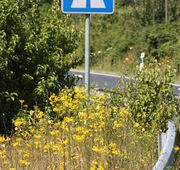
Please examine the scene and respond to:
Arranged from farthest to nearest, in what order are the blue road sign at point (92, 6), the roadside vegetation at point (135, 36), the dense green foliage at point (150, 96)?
the roadside vegetation at point (135, 36), the dense green foliage at point (150, 96), the blue road sign at point (92, 6)

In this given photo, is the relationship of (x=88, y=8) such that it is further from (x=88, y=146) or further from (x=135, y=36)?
(x=135, y=36)

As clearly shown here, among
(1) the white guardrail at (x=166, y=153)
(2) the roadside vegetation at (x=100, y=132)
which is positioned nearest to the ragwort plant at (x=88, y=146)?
(2) the roadside vegetation at (x=100, y=132)

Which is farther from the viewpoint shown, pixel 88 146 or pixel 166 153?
pixel 88 146

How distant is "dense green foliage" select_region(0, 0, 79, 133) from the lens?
8.20 m

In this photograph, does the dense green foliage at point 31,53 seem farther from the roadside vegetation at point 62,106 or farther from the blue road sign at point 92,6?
the blue road sign at point 92,6

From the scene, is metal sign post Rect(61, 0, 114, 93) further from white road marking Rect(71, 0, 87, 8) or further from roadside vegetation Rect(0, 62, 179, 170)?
roadside vegetation Rect(0, 62, 179, 170)

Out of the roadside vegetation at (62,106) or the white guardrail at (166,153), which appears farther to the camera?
the roadside vegetation at (62,106)

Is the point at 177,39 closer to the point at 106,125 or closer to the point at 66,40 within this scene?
the point at 66,40

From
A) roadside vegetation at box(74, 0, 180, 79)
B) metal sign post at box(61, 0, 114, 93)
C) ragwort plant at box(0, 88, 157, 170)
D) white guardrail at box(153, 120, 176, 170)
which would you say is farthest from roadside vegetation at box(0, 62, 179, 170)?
roadside vegetation at box(74, 0, 180, 79)

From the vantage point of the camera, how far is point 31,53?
27.9ft

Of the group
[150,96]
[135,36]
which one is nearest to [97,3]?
[150,96]

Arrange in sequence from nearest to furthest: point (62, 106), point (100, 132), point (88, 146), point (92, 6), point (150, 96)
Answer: point (88, 146), point (100, 132), point (62, 106), point (92, 6), point (150, 96)

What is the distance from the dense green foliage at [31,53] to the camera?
8203mm

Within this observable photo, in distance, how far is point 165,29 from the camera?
25.1 m
